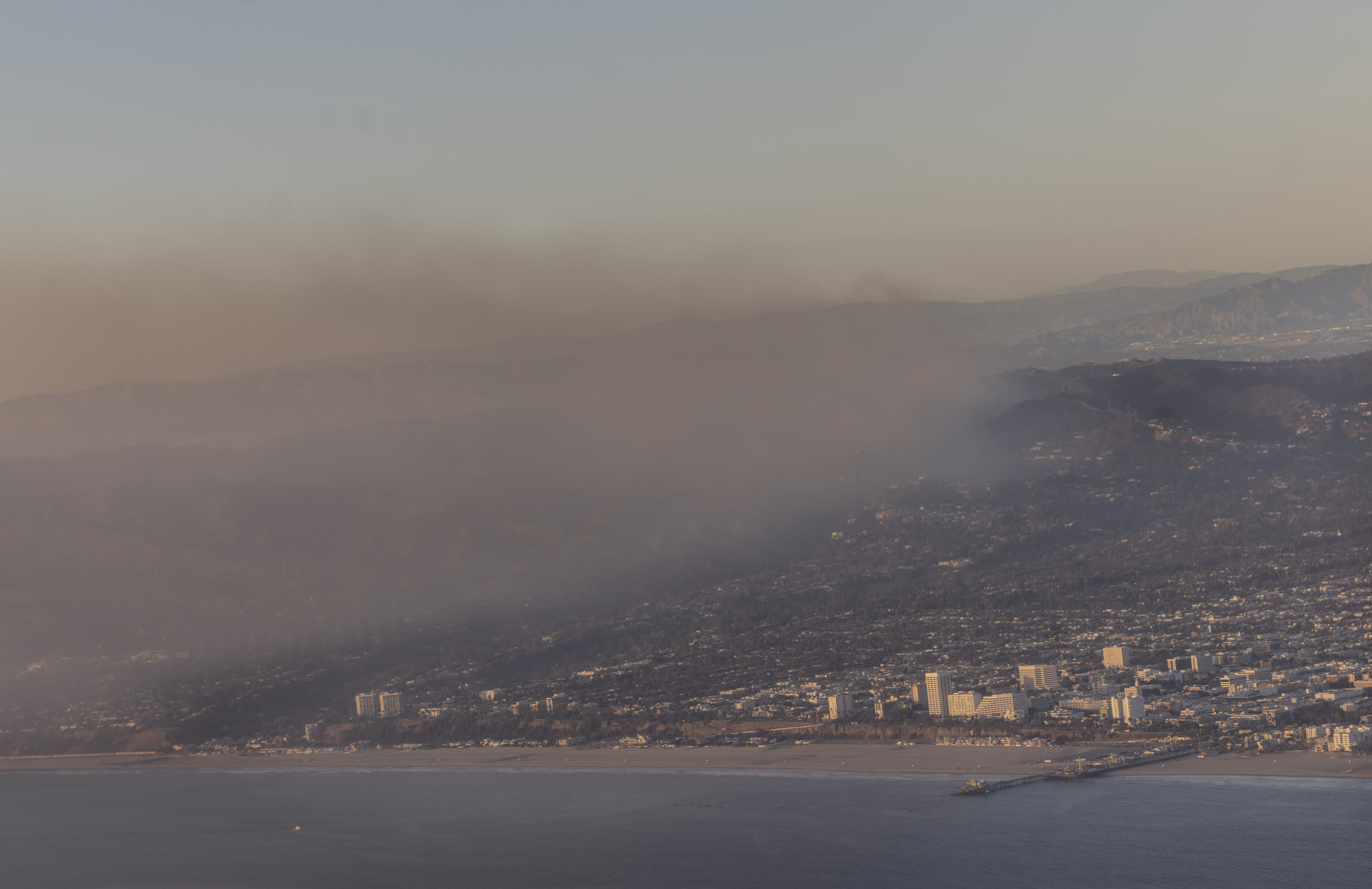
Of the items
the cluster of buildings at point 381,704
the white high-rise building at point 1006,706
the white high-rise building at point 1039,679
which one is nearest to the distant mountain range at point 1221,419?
the white high-rise building at point 1039,679

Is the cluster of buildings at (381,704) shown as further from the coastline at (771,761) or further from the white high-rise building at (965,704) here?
the white high-rise building at (965,704)

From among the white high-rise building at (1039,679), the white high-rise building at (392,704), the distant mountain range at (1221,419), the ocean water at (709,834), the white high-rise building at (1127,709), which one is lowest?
the ocean water at (709,834)

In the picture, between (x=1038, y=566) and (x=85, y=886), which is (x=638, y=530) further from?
(x=85, y=886)

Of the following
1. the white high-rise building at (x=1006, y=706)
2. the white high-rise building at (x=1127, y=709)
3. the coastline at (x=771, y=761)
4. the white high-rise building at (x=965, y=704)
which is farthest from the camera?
the white high-rise building at (x=965, y=704)

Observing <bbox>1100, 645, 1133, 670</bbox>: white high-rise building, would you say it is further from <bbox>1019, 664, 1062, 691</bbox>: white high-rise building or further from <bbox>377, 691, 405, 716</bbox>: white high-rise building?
<bbox>377, 691, 405, 716</bbox>: white high-rise building

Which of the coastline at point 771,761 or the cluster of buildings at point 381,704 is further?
the cluster of buildings at point 381,704

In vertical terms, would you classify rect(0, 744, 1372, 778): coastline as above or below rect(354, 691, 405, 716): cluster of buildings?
below

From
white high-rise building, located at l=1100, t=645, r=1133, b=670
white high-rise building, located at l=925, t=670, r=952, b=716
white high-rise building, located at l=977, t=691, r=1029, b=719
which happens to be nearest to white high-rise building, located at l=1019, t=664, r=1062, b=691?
white high-rise building, located at l=977, t=691, r=1029, b=719
